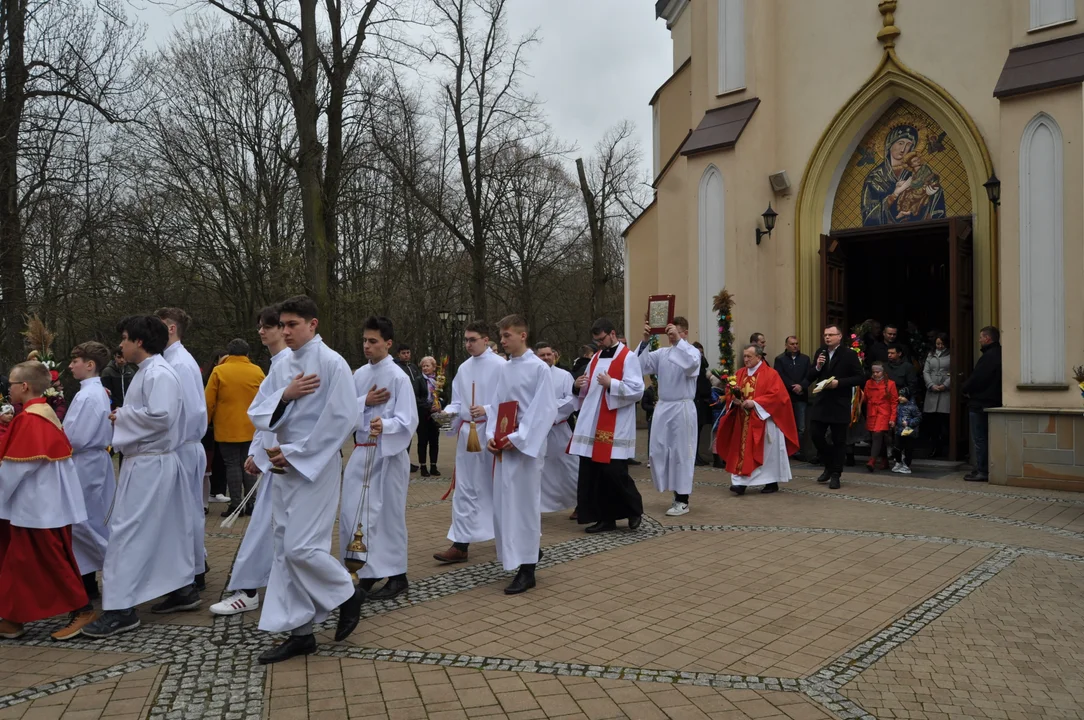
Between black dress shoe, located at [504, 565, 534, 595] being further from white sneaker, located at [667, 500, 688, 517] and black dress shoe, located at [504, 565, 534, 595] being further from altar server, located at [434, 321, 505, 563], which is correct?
white sneaker, located at [667, 500, 688, 517]

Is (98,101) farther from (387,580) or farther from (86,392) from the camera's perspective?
(387,580)

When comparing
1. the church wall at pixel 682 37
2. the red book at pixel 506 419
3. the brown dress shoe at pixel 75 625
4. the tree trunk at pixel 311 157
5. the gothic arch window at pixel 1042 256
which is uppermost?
the church wall at pixel 682 37

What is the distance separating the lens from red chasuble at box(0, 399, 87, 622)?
4910 millimetres

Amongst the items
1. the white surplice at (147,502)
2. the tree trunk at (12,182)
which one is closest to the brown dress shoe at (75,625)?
the white surplice at (147,502)

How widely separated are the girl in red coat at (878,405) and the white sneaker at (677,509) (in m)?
4.21

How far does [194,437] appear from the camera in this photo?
19.2 ft

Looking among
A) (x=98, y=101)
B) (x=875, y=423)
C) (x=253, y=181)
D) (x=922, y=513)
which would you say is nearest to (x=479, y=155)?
(x=253, y=181)

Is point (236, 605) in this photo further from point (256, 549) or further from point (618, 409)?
point (618, 409)

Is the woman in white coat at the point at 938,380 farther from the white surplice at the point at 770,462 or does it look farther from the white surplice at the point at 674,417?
the white surplice at the point at 674,417

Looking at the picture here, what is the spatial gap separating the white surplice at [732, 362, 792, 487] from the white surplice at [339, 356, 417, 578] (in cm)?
528

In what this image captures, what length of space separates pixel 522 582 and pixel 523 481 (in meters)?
0.67

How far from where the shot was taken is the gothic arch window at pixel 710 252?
44.3 ft

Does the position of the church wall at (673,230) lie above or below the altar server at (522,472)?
above

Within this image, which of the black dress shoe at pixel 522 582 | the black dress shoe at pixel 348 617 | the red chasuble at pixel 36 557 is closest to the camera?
the black dress shoe at pixel 348 617
